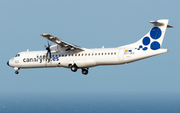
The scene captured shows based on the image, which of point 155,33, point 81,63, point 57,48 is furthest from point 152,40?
point 57,48

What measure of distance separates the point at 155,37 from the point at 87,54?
8973mm

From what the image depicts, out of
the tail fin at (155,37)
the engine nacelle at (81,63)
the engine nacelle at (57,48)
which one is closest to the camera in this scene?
the tail fin at (155,37)

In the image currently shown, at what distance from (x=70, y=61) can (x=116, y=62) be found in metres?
6.53

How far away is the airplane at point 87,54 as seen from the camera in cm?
3640

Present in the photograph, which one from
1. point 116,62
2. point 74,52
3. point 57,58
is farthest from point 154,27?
point 57,58

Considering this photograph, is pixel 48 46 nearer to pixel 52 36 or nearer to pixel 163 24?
pixel 52 36

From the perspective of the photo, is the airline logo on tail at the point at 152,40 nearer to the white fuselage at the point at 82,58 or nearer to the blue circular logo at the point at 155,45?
the blue circular logo at the point at 155,45

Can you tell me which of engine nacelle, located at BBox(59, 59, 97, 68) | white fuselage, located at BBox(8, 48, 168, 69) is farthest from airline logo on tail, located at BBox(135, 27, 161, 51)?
engine nacelle, located at BBox(59, 59, 97, 68)

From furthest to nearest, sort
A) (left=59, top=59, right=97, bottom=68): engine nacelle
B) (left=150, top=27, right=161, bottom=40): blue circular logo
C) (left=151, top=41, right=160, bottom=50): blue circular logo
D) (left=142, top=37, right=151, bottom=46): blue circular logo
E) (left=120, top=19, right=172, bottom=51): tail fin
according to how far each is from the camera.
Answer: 1. (left=59, top=59, right=97, bottom=68): engine nacelle
2. (left=142, top=37, right=151, bottom=46): blue circular logo
3. (left=150, top=27, right=161, bottom=40): blue circular logo
4. (left=120, top=19, right=172, bottom=51): tail fin
5. (left=151, top=41, right=160, bottom=50): blue circular logo

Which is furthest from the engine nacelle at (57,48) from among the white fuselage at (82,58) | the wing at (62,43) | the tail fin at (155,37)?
the tail fin at (155,37)

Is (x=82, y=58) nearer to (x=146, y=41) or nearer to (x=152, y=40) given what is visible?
(x=146, y=41)

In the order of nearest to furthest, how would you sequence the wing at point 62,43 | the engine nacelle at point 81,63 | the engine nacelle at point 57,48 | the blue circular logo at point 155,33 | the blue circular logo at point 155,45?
the blue circular logo at point 155,45
the blue circular logo at point 155,33
the wing at point 62,43
the engine nacelle at point 81,63
the engine nacelle at point 57,48

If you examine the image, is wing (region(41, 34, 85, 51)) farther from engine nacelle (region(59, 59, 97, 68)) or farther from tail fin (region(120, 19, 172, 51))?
tail fin (region(120, 19, 172, 51))

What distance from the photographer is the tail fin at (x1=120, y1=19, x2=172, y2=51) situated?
1426 inches
